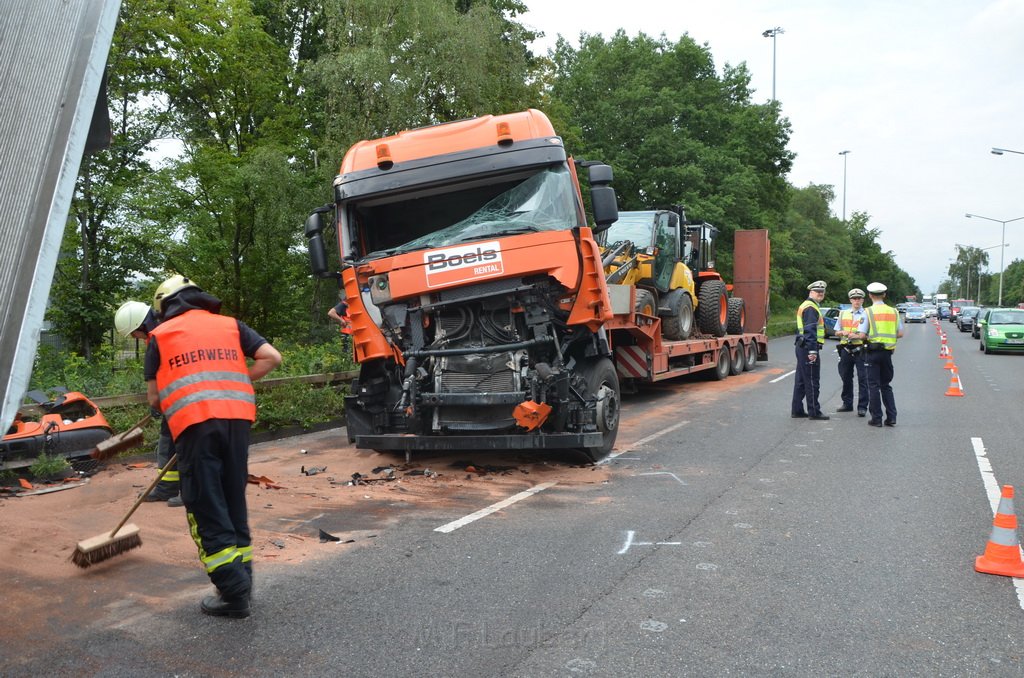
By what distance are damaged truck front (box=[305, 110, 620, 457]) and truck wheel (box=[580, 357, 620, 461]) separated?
0.02 meters

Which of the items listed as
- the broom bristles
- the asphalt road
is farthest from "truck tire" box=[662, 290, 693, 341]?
the broom bristles

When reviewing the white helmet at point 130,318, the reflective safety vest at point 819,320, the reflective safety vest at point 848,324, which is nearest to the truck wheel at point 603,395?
the white helmet at point 130,318

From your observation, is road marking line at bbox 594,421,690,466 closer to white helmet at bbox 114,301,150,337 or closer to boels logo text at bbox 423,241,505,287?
boels logo text at bbox 423,241,505,287

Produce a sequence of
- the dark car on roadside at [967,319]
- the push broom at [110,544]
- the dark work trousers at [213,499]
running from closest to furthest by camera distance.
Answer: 1. the dark work trousers at [213,499]
2. the push broom at [110,544]
3. the dark car on roadside at [967,319]

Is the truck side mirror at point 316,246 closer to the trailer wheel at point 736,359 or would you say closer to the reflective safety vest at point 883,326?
the reflective safety vest at point 883,326

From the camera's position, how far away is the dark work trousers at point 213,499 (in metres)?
3.87

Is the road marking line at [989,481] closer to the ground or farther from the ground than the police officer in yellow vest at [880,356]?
closer to the ground

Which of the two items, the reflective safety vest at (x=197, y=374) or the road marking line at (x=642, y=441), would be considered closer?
the reflective safety vest at (x=197, y=374)

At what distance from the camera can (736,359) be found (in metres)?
17.3

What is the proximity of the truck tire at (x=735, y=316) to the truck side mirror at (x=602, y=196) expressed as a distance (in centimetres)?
1027

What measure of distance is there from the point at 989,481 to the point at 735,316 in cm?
1048

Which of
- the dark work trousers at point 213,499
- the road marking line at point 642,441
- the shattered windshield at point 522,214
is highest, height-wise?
the shattered windshield at point 522,214

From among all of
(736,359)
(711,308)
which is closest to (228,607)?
(711,308)

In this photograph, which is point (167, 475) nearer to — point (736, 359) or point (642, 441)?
point (642, 441)
